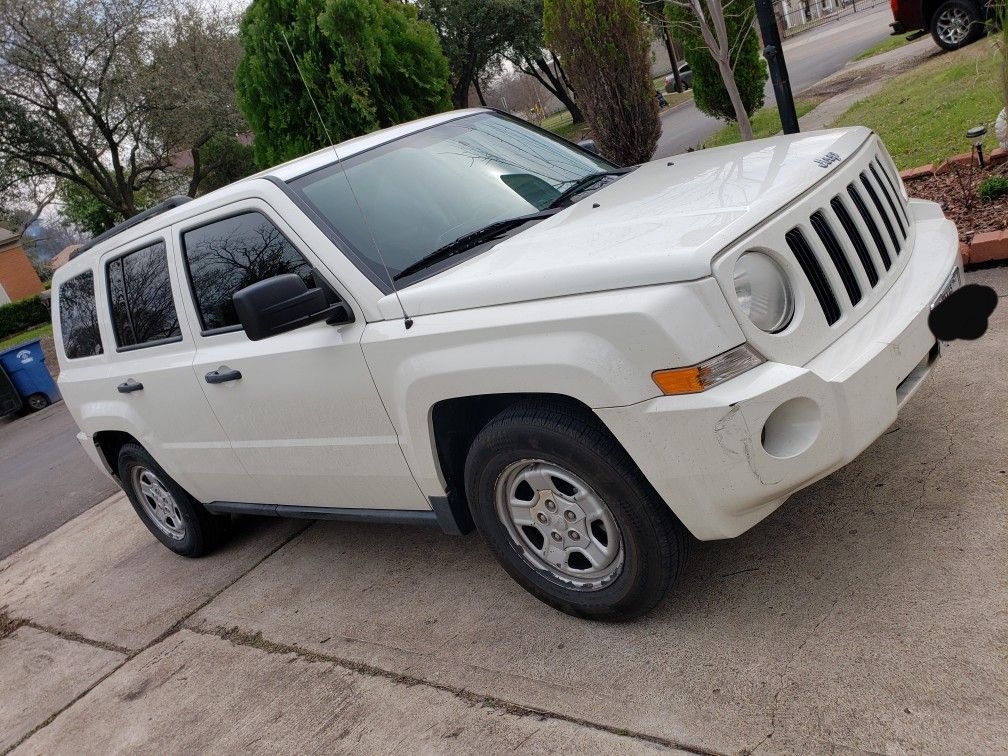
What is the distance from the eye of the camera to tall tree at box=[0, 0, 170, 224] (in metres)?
23.0

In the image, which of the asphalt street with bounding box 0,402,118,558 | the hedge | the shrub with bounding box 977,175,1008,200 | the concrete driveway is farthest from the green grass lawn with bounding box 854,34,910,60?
the hedge

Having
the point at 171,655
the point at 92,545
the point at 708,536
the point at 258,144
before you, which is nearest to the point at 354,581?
the point at 171,655

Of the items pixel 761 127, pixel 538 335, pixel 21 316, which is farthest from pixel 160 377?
pixel 21 316

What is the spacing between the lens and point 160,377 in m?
4.50

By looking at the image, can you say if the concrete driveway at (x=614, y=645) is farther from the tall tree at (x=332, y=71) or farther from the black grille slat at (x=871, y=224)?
the tall tree at (x=332, y=71)

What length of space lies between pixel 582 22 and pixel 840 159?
8049 mm

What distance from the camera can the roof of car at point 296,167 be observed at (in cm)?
402

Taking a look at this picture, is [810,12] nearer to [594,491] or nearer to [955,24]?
[955,24]

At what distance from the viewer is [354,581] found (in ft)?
14.7

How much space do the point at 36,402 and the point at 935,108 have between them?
44.9 feet

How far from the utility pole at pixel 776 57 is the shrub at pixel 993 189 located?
1387 millimetres

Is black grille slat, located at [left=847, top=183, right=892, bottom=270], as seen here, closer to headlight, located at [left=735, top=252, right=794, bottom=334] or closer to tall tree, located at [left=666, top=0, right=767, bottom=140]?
headlight, located at [left=735, top=252, right=794, bottom=334]

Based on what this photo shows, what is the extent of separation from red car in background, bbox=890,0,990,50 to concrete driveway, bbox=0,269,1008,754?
39.7ft

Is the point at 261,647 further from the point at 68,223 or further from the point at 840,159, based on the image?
the point at 68,223
